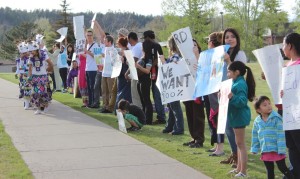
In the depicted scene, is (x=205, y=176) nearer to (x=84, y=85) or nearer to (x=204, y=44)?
(x=84, y=85)

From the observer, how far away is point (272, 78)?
19.6 ft

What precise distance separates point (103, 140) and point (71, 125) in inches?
80.4

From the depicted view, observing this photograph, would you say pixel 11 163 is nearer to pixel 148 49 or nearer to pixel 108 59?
pixel 148 49

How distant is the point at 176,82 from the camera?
29.7 ft

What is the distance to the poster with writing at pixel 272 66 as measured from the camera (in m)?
5.92

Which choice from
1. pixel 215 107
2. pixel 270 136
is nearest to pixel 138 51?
pixel 215 107

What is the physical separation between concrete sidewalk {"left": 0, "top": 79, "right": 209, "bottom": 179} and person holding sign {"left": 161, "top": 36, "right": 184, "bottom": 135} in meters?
0.93

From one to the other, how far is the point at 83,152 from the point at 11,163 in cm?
120

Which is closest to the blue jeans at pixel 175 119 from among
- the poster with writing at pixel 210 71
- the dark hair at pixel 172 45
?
the dark hair at pixel 172 45

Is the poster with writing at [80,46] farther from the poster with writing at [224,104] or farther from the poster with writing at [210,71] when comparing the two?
the poster with writing at [224,104]

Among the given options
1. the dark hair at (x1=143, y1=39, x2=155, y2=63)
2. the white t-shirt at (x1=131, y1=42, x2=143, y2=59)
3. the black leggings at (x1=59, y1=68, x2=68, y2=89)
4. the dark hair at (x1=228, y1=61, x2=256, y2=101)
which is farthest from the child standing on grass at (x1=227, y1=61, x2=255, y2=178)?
the black leggings at (x1=59, y1=68, x2=68, y2=89)

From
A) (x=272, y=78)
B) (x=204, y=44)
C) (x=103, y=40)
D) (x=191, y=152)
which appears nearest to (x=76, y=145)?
(x=191, y=152)

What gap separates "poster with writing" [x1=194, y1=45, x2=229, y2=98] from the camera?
6609 millimetres

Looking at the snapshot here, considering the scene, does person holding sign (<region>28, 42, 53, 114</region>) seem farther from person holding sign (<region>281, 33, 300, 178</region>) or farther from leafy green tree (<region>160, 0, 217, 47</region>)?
leafy green tree (<region>160, 0, 217, 47</region>)
